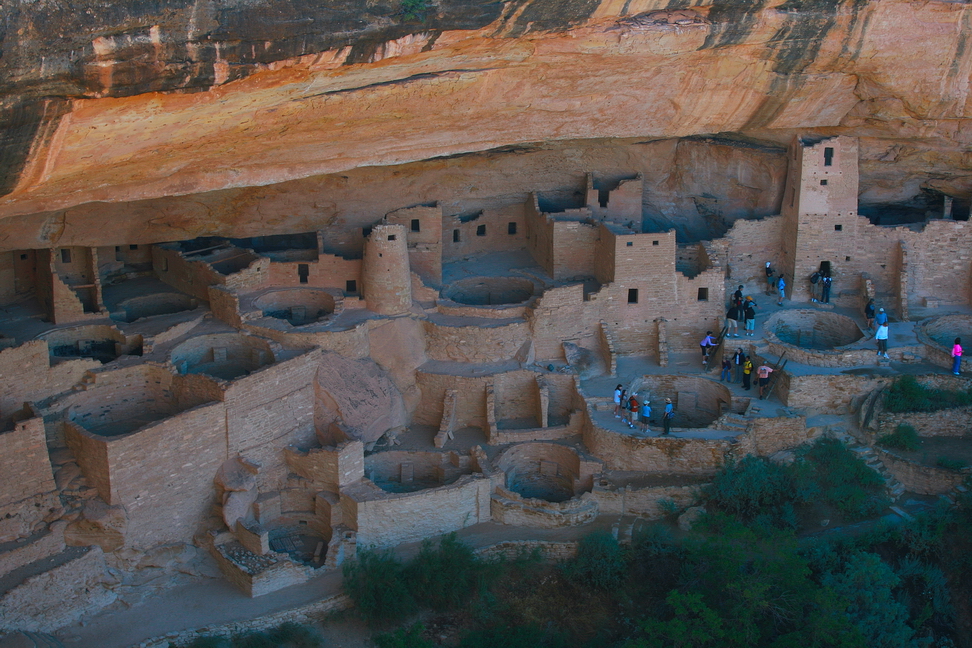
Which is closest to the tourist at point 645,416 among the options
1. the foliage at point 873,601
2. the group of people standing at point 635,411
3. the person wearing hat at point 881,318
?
the group of people standing at point 635,411

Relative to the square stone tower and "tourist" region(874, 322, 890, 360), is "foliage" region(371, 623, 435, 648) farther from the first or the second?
the square stone tower

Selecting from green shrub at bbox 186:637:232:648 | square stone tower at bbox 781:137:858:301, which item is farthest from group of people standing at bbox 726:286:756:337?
green shrub at bbox 186:637:232:648

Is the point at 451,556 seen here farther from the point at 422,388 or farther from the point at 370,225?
the point at 370,225

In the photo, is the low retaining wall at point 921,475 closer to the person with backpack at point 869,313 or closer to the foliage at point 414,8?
the person with backpack at point 869,313

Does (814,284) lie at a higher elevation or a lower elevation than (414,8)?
lower

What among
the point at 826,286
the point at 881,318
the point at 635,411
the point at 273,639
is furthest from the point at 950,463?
the point at 273,639

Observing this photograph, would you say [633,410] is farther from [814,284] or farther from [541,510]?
[814,284]
